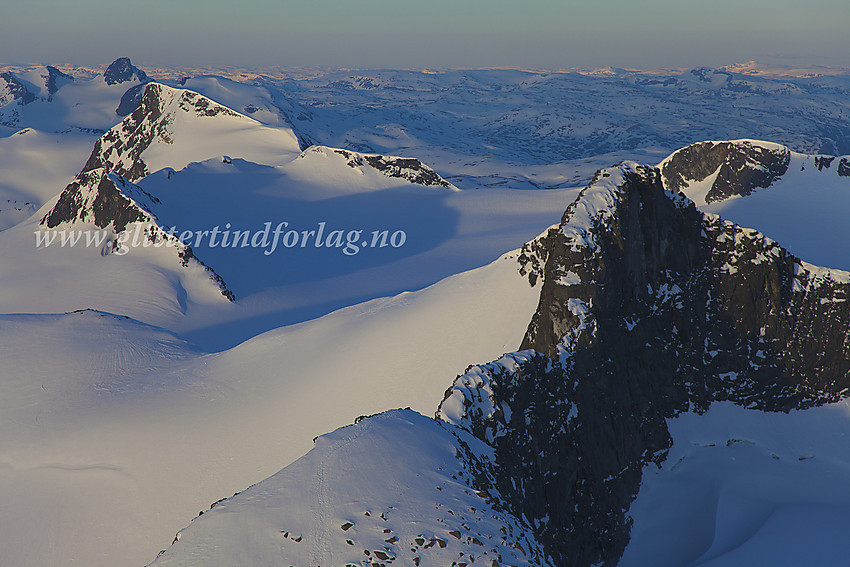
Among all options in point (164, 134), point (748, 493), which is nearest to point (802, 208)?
point (748, 493)

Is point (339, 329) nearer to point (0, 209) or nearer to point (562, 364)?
point (562, 364)

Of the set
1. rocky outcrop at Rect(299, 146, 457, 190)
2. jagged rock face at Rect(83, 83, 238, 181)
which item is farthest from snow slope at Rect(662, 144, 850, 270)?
jagged rock face at Rect(83, 83, 238, 181)

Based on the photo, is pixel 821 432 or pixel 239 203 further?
pixel 239 203

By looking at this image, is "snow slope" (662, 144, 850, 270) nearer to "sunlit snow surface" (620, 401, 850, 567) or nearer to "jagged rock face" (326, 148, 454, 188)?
"sunlit snow surface" (620, 401, 850, 567)

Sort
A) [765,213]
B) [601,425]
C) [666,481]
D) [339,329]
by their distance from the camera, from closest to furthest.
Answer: [601,425], [666,481], [339,329], [765,213]

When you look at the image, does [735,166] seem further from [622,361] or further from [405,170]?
[622,361]

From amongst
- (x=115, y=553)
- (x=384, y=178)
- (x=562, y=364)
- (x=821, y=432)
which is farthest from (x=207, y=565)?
(x=384, y=178)

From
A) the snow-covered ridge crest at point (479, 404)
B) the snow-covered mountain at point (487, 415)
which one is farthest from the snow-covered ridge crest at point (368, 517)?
the snow-covered ridge crest at point (479, 404)
